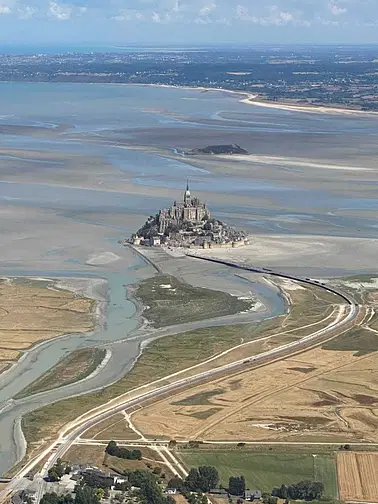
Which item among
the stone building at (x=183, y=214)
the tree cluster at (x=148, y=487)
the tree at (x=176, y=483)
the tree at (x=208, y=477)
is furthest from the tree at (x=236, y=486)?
the stone building at (x=183, y=214)

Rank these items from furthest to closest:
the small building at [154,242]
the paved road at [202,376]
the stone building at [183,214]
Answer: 1. the stone building at [183,214]
2. the small building at [154,242]
3. the paved road at [202,376]

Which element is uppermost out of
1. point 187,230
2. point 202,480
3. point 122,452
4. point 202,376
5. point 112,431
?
point 202,480

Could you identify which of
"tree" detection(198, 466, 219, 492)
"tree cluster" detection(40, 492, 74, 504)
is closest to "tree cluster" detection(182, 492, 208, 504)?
"tree" detection(198, 466, 219, 492)

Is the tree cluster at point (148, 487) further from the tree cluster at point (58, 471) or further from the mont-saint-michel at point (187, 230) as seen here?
the mont-saint-michel at point (187, 230)

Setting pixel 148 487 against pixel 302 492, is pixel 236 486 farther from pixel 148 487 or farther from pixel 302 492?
pixel 148 487

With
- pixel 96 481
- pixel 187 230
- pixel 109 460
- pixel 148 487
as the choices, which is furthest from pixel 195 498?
pixel 187 230

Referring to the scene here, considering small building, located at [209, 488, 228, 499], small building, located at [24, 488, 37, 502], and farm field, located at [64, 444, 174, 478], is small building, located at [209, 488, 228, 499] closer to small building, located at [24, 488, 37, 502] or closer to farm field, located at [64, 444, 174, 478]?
farm field, located at [64, 444, 174, 478]

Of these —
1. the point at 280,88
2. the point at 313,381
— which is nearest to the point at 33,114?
the point at 280,88
